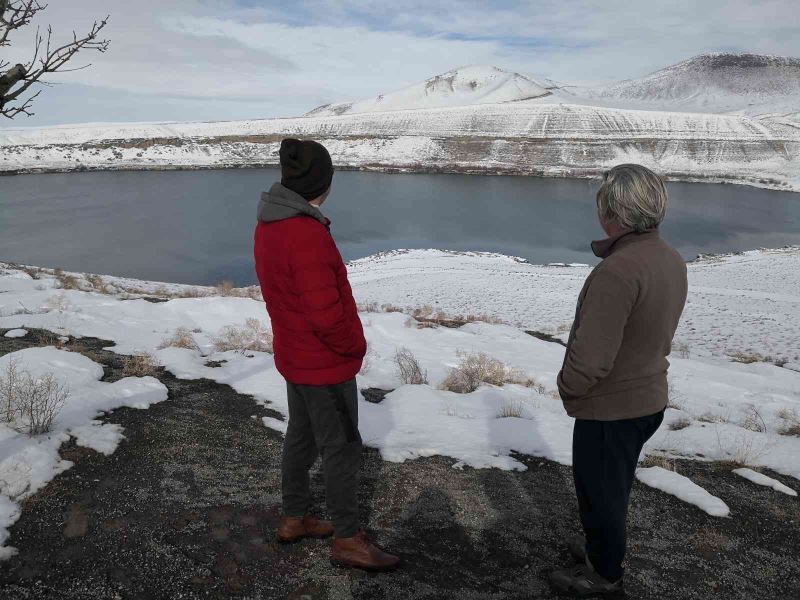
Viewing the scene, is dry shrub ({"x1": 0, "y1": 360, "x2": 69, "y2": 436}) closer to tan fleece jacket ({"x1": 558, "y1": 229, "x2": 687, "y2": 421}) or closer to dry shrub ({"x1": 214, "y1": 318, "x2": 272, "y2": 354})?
dry shrub ({"x1": 214, "y1": 318, "x2": 272, "y2": 354})

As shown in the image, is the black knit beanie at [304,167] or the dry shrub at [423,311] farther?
the dry shrub at [423,311]

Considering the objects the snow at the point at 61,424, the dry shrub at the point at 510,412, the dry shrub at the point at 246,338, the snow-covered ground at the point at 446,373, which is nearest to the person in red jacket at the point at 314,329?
the snow-covered ground at the point at 446,373

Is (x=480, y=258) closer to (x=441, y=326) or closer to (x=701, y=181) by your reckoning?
(x=441, y=326)

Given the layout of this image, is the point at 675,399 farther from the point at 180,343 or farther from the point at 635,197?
the point at 180,343

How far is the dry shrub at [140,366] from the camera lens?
580 centimetres

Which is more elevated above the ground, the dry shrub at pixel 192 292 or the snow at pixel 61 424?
the snow at pixel 61 424

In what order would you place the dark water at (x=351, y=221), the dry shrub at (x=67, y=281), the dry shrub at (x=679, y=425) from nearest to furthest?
the dry shrub at (x=679, y=425)
the dry shrub at (x=67, y=281)
the dark water at (x=351, y=221)

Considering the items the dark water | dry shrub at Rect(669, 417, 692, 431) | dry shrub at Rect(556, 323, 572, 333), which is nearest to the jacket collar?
dry shrub at Rect(669, 417, 692, 431)

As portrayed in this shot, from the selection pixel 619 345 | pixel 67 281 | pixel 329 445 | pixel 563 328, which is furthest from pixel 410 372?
pixel 67 281

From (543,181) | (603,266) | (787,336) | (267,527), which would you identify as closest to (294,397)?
(267,527)

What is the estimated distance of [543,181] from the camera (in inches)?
2186

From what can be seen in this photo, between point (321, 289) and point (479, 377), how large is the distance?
4835 mm

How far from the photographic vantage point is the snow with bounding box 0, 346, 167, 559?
3406mm

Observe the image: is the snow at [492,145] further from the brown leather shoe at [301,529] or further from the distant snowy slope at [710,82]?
the distant snowy slope at [710,82]
